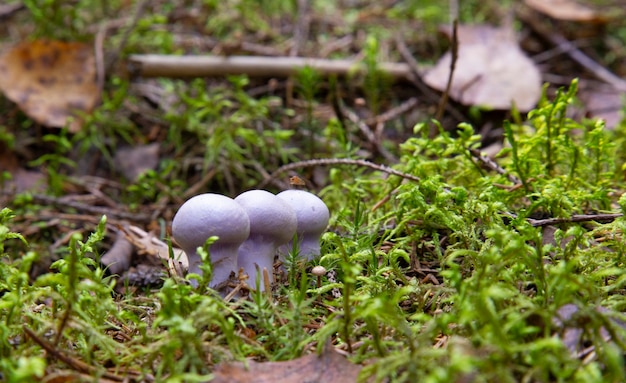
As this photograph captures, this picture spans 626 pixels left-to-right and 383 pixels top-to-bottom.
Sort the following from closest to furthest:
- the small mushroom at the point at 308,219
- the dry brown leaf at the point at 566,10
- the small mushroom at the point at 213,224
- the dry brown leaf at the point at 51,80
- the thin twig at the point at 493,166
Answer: the small mushroom at the point at 213,224 → the small mushroom at the point at 308,219 → the thin twig at the point at 493,166 → the dry brown leaf at the point at 51,80 → the dry brown leaf at the point at 566,10

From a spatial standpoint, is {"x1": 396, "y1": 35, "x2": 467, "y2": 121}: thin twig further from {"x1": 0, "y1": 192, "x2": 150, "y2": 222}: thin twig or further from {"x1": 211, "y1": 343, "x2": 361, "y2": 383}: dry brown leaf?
{"x1": 211, "y1": 343, "x2": 361, "y2": 383}: dry brown leaf

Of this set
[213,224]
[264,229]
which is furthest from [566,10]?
[213,224]

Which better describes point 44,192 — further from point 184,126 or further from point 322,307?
point 322,307

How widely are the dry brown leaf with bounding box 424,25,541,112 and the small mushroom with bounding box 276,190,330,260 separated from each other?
1923 millimetres

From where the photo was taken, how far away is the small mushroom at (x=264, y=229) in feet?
5.00

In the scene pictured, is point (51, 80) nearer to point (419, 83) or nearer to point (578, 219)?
point (419, 83)

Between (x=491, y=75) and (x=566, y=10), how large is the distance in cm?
126

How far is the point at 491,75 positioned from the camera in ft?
11.7

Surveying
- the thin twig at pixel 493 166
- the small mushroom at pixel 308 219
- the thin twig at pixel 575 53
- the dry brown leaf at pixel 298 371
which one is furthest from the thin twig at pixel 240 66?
the dry brown leaf at pixel 298 371

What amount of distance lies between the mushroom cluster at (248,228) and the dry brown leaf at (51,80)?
6.98ft

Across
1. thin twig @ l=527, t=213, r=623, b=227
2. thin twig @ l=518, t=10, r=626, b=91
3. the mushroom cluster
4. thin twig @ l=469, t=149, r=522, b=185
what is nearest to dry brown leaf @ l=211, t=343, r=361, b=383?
the mushroom cluster

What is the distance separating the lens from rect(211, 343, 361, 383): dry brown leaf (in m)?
1.23

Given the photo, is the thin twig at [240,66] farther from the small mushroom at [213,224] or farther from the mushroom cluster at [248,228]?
the small mushroom at [213,224]

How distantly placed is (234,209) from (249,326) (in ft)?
0.98
